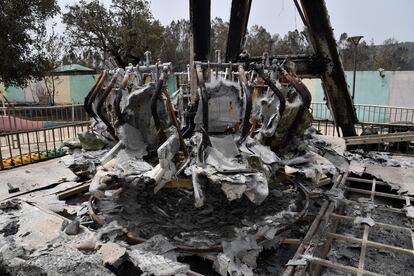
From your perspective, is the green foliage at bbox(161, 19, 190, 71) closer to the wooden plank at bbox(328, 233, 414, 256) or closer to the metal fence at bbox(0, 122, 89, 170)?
the metal fence at bbox(0, 122, 89, 170)

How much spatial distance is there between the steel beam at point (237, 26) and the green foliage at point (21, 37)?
8.78m

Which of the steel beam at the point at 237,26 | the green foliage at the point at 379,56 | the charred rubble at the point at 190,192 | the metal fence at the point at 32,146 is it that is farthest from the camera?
the green foliage at the point at 379,56

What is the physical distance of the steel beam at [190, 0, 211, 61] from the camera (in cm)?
469

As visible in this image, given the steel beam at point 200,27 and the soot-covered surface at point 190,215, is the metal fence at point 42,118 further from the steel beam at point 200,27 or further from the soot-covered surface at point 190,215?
the soot-covered surface at point 190,215

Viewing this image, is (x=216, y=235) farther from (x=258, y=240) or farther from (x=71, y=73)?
(x=71, y=73)

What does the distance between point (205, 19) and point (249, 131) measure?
1885 mm

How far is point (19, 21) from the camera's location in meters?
13.0

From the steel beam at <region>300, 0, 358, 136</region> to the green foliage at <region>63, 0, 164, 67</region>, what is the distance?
42.3ft

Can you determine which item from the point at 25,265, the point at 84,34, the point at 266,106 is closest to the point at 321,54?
the point at 266,106

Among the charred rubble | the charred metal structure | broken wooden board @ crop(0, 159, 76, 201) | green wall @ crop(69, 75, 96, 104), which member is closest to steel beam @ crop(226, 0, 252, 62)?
the charred metal structure

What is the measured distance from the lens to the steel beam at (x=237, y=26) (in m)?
7.60

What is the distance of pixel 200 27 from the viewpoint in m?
4.75

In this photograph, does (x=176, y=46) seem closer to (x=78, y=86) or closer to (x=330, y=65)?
(x=78, y=86)

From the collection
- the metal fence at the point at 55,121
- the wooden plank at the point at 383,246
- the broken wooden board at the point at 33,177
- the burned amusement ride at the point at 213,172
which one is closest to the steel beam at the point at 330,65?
the burned amusement ride at the point at 213,172
